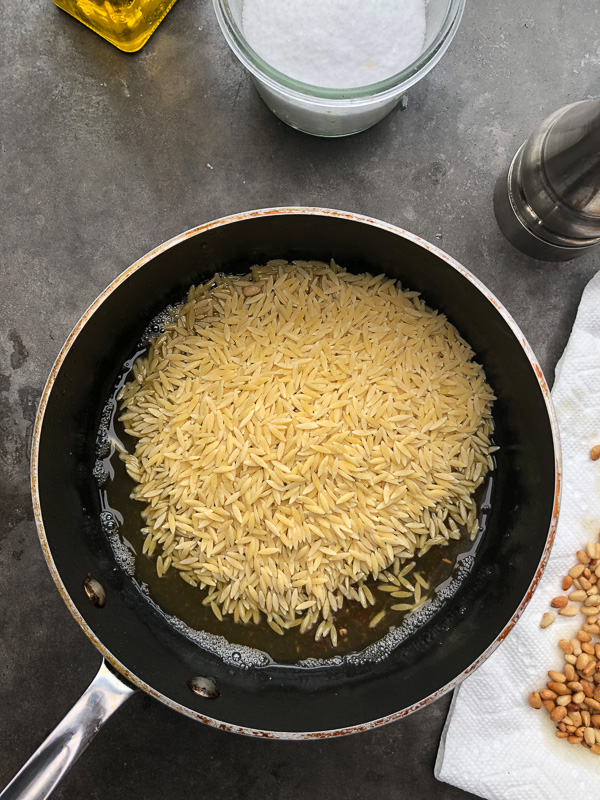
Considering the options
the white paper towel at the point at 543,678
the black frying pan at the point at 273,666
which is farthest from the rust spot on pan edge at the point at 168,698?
the white paper towel at the point at 543,678

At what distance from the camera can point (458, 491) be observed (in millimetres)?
1100

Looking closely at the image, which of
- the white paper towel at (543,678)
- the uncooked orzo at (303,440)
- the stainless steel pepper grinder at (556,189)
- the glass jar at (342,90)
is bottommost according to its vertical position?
the white paper towel at (543,678)

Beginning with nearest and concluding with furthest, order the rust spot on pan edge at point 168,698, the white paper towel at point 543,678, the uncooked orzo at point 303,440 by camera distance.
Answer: the rust spot on pan edge at point 168,698, the uncooked orzo at point 303,440, the white paper towel at point 543,678

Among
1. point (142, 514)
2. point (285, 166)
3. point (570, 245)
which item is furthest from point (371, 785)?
point (285, 166)

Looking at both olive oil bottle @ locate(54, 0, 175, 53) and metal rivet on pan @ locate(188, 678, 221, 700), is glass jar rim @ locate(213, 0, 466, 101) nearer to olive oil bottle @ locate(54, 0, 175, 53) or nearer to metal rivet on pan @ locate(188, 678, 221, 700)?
olive oil bottle @ locate(54, 0, 175, 53)

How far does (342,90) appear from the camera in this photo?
0.96 metres

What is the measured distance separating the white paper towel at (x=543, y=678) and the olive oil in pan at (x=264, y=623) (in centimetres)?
17

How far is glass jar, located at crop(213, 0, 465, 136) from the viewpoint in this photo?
0.97 metres

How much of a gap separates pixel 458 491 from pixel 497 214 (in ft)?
1.86

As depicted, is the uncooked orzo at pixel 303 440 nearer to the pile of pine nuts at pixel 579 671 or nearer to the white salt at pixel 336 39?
the pile of pine nuts at pixel 579 671

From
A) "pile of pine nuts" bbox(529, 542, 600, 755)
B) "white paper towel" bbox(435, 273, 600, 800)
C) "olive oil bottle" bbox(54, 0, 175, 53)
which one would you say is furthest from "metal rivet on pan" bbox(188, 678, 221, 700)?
"olive oil bottle" bbox(54, 0, 175, 53)

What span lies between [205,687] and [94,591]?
27 centimetres

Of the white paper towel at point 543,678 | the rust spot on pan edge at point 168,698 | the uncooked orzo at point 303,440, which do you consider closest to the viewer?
the rust spot on pan edge at point 168,698

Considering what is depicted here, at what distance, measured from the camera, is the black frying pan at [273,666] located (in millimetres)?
987
